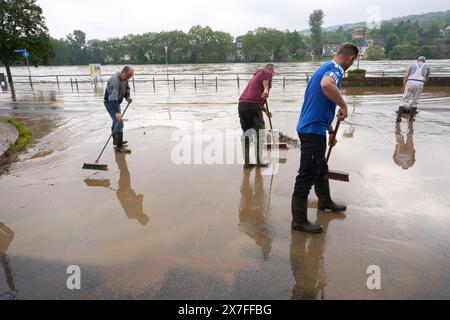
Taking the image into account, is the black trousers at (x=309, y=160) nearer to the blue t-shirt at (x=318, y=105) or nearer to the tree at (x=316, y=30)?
the blue t-shirt at (x=318, y=105)

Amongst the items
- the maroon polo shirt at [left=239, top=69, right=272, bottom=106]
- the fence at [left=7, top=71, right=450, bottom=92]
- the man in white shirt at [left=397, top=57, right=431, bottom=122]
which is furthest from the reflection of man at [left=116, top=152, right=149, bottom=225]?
the fence at [left=7, top=71, right=450, bottom=92]

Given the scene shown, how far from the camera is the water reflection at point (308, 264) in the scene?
258 centimetres

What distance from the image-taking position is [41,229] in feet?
11.8

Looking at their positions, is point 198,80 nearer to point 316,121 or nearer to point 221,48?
point 316,121

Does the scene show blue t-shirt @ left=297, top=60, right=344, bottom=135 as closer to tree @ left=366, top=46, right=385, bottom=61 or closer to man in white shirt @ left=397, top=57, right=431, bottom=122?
man in white shirt @ left=397, top=57, right=431, bottom=122

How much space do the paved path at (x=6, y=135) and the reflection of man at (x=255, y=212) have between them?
16.0 feet

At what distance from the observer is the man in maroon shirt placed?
5.14 metres

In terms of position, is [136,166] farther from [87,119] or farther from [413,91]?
[413,91]

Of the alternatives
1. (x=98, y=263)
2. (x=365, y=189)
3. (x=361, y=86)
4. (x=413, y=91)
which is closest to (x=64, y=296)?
(x=98, y=263)

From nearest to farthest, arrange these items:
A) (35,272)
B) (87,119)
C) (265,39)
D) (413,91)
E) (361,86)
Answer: (35,272) → (413,91) → (87,119) → (361,86) → (265,39)

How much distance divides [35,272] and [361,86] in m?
20.1

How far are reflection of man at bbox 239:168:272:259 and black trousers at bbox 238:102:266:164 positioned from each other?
20.9 inches

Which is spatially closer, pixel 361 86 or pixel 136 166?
pixel 136 166
